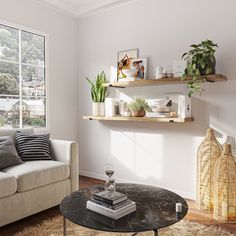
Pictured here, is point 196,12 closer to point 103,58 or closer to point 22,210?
point 103,58

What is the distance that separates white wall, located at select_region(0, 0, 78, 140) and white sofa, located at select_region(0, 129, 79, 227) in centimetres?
92

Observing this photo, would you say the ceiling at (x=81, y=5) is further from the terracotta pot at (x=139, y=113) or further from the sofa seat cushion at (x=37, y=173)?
the sofa seat cushion at (x=37, y=173)

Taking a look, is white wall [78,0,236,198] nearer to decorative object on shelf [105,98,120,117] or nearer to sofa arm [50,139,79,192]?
decorative object on shelf [105,98,120,117]

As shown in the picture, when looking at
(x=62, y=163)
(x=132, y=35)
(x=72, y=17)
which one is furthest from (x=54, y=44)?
(x=62, y=163)

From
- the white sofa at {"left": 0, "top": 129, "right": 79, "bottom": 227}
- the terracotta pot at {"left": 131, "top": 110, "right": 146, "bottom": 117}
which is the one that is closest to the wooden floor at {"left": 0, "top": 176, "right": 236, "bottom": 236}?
the white sofa at {"left": 0, "top": 129, "right": 79, "bottom": 227}

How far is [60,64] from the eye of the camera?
3836mm

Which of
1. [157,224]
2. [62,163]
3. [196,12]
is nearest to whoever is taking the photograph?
[157,224]

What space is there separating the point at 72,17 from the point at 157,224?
11.3 feet

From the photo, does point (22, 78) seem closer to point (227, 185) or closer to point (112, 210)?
point (112, 210)

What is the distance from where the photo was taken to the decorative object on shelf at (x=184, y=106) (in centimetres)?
284

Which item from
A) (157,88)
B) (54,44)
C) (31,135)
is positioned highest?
(54,44)

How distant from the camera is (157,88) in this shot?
3.25 metres

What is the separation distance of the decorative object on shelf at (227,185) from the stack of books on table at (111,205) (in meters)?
1.18

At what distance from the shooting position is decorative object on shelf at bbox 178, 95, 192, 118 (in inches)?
112
